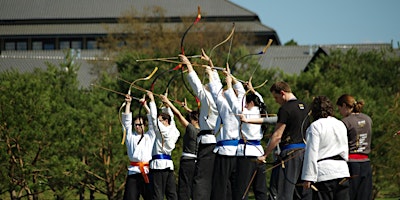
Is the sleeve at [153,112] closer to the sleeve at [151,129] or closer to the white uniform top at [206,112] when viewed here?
the sleeve at [151,129]

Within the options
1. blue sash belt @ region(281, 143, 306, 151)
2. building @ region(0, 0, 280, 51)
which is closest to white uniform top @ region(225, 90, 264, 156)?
blue sash belt @ region(281, 143, 306, 151)

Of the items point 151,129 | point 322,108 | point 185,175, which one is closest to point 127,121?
point 151,129

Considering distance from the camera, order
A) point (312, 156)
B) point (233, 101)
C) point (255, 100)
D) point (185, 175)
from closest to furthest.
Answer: point (312, 156), point (233, 101), point (255, 100), point (185, 175)

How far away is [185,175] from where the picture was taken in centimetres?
1875

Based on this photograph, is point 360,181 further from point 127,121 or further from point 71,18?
point 71,18

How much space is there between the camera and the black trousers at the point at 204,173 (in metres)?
15.2

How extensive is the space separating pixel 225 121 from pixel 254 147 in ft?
2.93

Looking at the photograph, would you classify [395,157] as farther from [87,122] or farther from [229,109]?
[229,109]

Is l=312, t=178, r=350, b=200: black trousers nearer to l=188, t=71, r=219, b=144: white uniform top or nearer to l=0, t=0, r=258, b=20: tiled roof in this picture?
l=188, t=71, r=219, b=144: white uniform top

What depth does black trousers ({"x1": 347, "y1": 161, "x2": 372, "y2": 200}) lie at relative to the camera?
594 inches

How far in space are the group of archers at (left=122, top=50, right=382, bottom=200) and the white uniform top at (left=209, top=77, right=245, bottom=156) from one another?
0.01 meters

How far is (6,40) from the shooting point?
311 feet

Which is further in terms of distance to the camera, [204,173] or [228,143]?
[204,173]

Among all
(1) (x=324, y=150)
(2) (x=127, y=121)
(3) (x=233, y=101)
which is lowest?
(1) (x=324, y=150)
